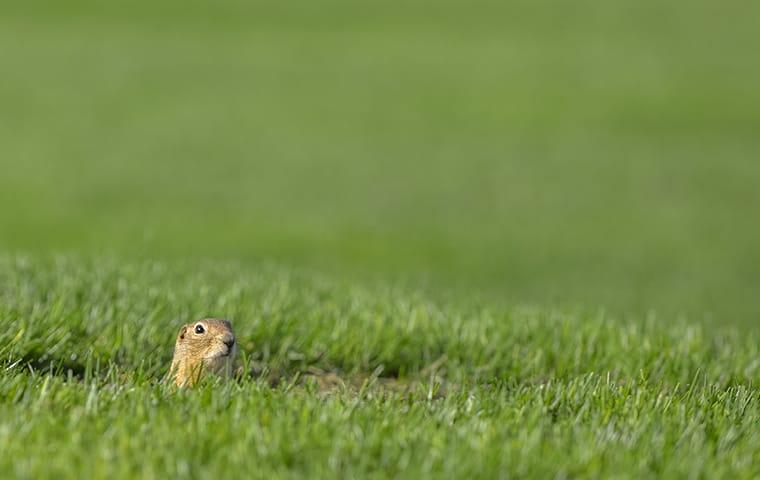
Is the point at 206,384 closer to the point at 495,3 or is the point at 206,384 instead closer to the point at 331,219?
the point at 331,219

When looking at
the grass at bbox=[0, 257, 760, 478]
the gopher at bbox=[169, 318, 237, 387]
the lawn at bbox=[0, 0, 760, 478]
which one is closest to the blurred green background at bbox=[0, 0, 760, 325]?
the lawn at bbox=[0, 0, 760, 478]

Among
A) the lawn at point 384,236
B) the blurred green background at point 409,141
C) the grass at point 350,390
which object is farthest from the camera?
the blurred green background at point 409,141

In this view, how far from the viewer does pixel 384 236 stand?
63.0ft

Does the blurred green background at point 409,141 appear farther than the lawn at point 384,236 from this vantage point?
Yes

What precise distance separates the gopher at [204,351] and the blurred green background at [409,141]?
5086 mm

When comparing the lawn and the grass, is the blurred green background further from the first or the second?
the grass

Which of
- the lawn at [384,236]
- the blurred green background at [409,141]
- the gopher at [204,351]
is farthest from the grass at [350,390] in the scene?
the blurred green background at [409,141]

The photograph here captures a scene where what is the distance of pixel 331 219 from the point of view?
786 inches

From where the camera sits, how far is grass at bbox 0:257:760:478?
13.1ft

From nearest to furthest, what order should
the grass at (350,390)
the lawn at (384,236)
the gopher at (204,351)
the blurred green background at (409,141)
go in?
the grass at (350,390) → the lawn at (384,236) → the gopher at (204,351) → the blurred green background at (409,141)

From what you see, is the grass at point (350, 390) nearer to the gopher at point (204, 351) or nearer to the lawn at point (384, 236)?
the lawn at point (384, 236)

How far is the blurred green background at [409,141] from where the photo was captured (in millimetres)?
18422

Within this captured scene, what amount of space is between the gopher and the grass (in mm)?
126

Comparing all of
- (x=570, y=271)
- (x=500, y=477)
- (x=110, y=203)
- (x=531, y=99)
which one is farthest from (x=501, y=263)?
(x=500, y=477)
